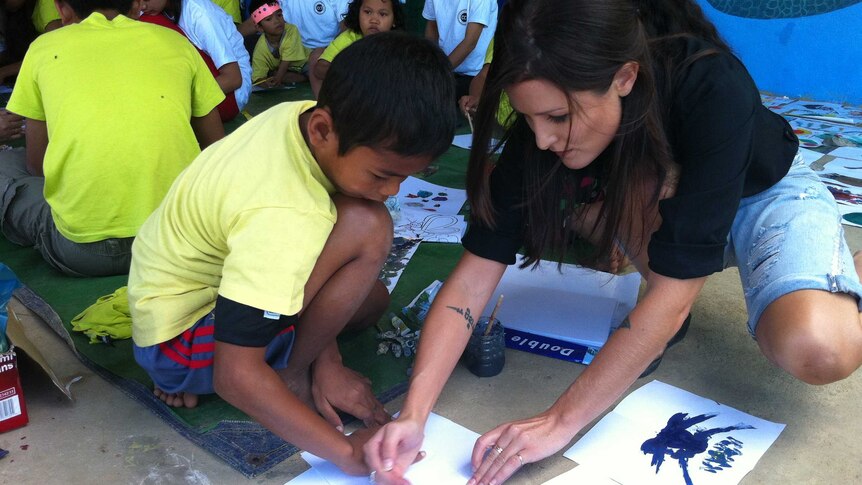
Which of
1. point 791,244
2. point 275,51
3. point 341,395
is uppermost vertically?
point 791,244

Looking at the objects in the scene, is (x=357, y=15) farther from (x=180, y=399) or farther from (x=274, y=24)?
(x=180, y=399)

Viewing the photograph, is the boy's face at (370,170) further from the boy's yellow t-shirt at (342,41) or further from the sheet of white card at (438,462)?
the boy's yellow t-shirt at (342,41)

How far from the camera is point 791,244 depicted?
1.53 metres

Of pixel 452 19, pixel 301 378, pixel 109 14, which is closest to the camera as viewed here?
pixel 301 378

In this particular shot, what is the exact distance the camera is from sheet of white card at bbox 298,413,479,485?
1.36 meters

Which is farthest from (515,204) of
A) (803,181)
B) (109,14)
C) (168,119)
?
(109,14)

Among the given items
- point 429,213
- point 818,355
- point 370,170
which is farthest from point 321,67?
point 818,355

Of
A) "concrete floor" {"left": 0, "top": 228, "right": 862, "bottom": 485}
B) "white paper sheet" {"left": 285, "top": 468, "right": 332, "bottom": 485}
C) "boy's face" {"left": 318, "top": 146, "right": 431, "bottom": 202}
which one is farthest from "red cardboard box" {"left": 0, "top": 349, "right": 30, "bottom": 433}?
"boy's face" {"left": 318, "top": 146, "right": 431, "bottom": 202}

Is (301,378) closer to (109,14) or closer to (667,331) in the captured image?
(667,331)

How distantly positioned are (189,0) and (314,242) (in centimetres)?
231

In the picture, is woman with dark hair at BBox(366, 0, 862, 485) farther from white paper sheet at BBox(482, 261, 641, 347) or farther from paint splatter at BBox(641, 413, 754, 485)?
white paper sheet at BBox(482, 261, 641, 347)

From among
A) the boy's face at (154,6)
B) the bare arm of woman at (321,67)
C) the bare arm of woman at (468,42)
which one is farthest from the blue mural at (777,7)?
the boy's face at (154,6)

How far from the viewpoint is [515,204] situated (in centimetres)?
157

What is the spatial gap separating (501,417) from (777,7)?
3.41m
